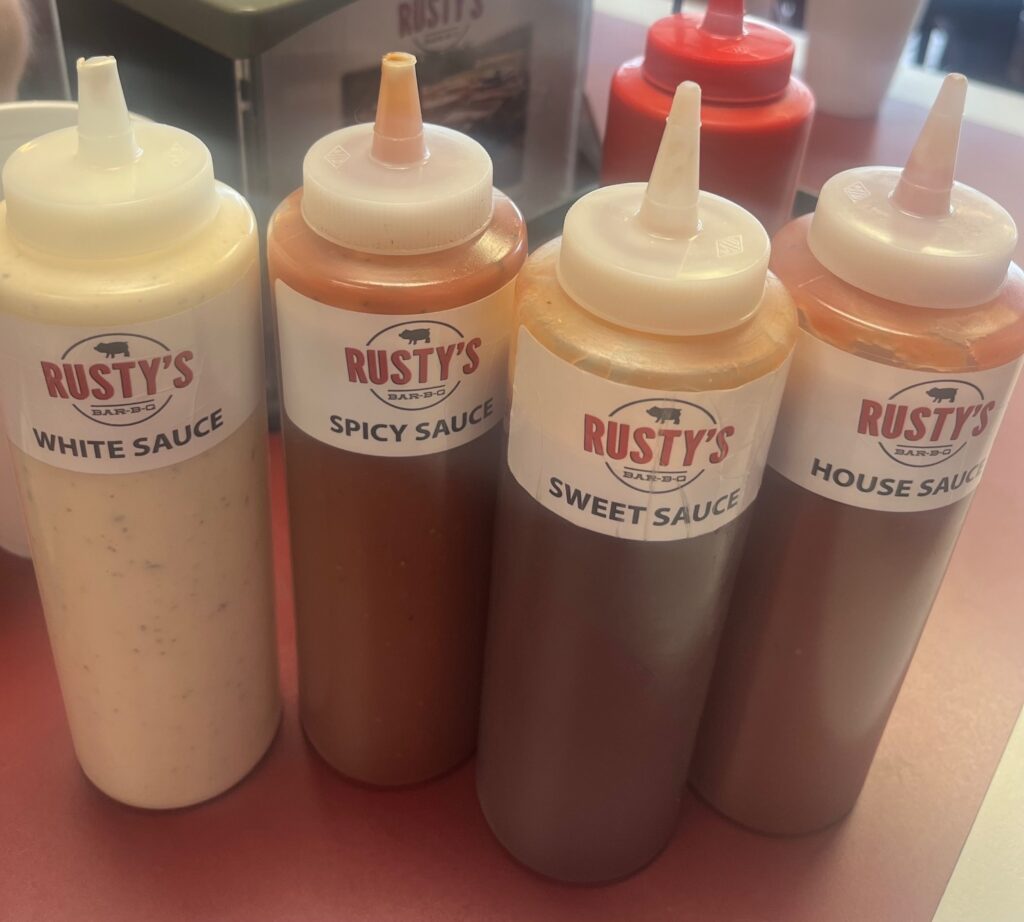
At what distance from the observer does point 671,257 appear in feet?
1.20

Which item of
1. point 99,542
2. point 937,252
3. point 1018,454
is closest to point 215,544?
point 99,542

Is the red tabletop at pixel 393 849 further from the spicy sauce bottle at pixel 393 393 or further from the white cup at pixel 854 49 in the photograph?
the white cup at pixel 854 49

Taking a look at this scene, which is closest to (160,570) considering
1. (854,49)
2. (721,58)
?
(721,58)

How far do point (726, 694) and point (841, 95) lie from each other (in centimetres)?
83

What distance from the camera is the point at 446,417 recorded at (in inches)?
16.8

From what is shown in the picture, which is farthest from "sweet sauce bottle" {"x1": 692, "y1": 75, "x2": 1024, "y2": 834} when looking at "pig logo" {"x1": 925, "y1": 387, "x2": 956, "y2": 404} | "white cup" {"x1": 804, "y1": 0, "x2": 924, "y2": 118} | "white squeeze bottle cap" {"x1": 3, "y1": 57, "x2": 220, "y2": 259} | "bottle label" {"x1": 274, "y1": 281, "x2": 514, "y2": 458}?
"white cup" {"x1": 804, "y1": 0, "x2": 924, "y2": 118}

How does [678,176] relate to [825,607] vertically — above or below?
above

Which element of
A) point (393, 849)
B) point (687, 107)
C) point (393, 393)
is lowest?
point (393, 849)

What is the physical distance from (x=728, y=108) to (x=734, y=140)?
25mm

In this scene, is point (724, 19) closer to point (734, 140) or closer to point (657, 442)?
point (734, 140)

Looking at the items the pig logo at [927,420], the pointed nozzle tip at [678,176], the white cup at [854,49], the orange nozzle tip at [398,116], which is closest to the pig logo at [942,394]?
the pig logo at [927,420]

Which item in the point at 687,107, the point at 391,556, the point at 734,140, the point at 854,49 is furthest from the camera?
the point at 854,49

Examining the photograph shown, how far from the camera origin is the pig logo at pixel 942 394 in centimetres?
39

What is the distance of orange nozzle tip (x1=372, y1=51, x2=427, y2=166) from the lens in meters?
0.39
